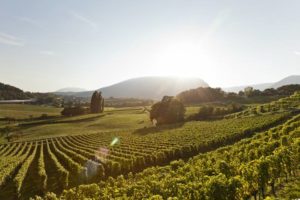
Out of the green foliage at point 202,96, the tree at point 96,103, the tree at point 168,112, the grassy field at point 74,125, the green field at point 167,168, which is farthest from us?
the green foliage at point 202,96

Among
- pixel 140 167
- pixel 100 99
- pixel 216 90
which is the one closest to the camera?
pixel 140 167

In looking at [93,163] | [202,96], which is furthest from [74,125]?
[93,163]

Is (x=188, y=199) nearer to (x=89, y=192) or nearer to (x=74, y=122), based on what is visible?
(x=89, y=192)

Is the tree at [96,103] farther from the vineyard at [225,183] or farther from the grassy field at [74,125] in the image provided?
the vineyard at [225,183]

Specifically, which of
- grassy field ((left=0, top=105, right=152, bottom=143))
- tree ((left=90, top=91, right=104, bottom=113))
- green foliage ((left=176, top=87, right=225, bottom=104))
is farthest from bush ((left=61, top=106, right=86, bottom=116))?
green foliage ((left=176, top=87, right=225, bottom=104))

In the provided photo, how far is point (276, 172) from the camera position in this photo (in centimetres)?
2916

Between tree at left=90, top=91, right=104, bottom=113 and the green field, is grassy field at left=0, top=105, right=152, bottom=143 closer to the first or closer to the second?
the green field

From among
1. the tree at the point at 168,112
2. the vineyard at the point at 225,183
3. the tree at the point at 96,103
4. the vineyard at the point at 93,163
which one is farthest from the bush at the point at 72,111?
the vineyard at the point at 225,183

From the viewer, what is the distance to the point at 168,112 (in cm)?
12694

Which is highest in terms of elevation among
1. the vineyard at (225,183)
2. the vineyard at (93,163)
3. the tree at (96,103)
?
the tree at (96,103)

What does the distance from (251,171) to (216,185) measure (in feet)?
19.3

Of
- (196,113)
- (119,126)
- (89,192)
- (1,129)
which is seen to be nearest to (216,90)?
(196,113)

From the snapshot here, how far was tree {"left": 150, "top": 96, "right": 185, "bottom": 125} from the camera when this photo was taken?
127 metres

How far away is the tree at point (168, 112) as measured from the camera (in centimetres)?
12681
